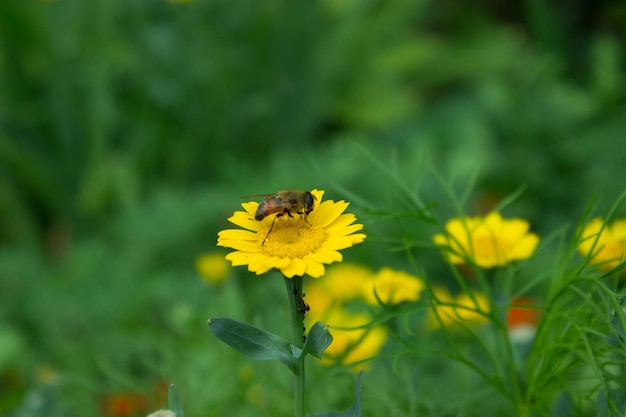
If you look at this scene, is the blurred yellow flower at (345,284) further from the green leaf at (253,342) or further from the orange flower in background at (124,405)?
the green leaf at (253,342)

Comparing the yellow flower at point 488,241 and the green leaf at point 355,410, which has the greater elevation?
the yellow flower at point 488,241

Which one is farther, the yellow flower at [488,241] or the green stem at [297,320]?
the yellow flower at [488,241]

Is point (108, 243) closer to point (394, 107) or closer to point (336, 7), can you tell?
point (394, 107)

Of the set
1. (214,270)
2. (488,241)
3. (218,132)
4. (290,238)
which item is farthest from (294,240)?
(218,132)

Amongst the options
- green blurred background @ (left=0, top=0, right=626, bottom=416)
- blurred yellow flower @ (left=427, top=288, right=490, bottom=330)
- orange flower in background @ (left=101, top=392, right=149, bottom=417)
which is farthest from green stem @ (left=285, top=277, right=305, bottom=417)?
green blurred background @ (left=0, top=0, right=626, bottom=416)

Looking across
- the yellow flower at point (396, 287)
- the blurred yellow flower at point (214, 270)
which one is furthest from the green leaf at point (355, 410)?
the blurred yellow flower at point (214, 270)

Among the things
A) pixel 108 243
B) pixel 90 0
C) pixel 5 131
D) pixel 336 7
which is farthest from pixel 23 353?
pixel 336 7

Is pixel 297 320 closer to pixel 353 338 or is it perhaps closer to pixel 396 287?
pixel 396 287
